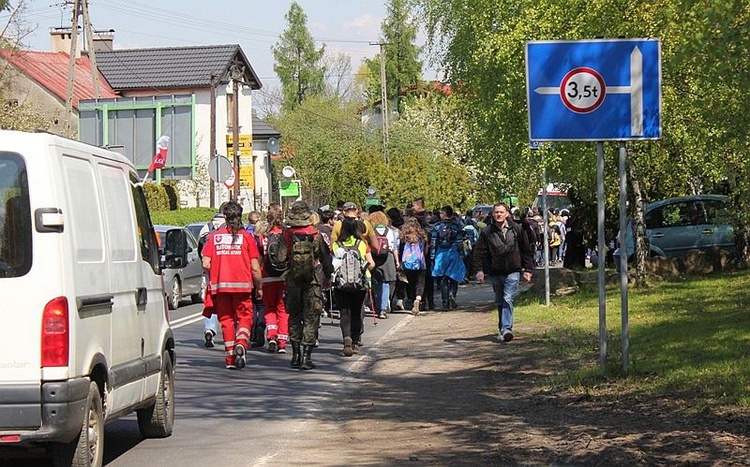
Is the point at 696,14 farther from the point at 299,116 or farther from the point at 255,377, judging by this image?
the point at 299,116

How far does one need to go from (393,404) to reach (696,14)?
15.5ft

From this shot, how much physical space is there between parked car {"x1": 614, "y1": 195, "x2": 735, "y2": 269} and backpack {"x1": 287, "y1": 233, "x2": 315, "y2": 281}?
1413 cm

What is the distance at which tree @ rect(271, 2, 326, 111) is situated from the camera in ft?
379

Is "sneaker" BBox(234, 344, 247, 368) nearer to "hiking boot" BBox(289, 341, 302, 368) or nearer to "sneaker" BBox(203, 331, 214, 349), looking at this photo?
"hiking boot" BBox(289, 341, 302, 368)

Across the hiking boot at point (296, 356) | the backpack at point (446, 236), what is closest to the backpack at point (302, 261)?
the hiking boot at point (296, 356)

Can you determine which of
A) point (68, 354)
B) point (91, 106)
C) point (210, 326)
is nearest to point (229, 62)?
point (91, 106)

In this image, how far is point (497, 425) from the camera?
1102 centimetres

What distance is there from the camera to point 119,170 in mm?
9766

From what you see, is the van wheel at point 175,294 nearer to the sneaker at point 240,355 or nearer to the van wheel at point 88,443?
the sneaker at point 240,355

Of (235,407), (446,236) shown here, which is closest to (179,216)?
(446,236)

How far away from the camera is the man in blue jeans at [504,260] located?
17438mm

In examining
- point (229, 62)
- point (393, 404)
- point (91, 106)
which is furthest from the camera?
point (229, 62)

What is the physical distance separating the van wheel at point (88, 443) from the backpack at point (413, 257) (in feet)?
51.9

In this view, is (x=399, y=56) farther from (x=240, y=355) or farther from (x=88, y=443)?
(x=88, y=443)
